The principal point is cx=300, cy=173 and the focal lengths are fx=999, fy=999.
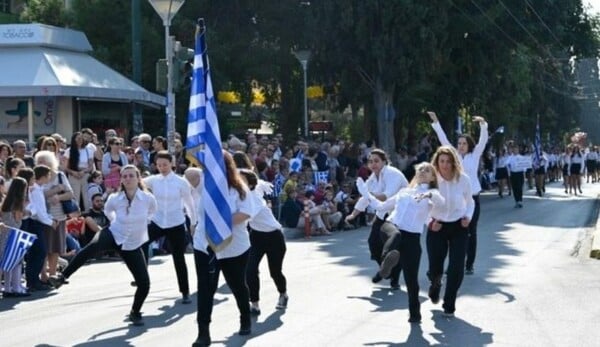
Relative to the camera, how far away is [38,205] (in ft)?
43.9

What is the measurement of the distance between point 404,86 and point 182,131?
811 cm

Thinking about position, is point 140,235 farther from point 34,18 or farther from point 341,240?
point 34,18

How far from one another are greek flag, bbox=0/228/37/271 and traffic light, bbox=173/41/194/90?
7.19 metres

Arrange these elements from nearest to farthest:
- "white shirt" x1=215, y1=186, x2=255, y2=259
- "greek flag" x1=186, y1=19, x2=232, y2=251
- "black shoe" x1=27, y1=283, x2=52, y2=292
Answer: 1. "greek flag" x1=186, y1=19, x2=232, y2=251
2. "white shirt" x1=215, y1=186, x2=255, y2=259
3. "black shoe" x1=27, y1=283, x2=52, y2=292

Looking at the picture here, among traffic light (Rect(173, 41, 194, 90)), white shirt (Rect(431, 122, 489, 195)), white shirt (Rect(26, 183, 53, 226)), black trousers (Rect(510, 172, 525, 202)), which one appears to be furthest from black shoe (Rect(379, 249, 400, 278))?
black trousers (Rect(510, 172, 525, 202))

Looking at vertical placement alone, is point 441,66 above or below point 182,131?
above

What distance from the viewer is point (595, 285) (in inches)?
520

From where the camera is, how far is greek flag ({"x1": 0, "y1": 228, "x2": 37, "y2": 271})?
12.5m

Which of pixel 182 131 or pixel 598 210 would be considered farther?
pixel 182 131

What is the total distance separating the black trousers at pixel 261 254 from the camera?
10992 mm

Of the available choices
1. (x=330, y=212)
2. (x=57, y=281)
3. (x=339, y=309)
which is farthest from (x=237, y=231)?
(x=330, y=212)

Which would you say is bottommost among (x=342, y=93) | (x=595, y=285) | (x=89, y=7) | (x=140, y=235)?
(x=595, y=285)

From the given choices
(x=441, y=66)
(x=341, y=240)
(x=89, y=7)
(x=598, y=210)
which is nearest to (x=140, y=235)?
(x=341, y=240)

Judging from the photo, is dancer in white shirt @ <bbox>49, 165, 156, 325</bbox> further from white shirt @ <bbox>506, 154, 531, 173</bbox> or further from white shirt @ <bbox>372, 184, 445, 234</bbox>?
white shirt @ <bbox>506, 154, 531, 173</bbox>
